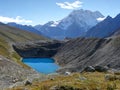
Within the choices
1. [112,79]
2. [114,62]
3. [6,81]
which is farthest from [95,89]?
[114,62]

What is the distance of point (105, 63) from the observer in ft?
631

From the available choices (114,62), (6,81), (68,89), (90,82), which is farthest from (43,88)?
(114,62)

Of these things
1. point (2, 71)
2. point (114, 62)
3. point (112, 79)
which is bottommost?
point (112, 79)

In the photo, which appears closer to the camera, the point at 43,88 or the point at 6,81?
the point at 43,88

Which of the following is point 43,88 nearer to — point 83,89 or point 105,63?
point 83,89

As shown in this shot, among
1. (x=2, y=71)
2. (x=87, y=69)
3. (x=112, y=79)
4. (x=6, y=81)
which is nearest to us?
(x=112, y=79)

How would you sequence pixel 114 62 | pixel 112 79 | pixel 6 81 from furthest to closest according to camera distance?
pixel 114 62, pixel 6 81, pixel 112 79

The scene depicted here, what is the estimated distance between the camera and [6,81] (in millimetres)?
54094

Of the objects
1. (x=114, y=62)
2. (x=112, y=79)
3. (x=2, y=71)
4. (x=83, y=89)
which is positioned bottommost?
(x=83, y=89)

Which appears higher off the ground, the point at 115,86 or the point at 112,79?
the point at 112,79

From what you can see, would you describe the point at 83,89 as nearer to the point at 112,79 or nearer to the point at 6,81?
the point at 112,79

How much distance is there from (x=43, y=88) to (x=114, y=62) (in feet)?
544

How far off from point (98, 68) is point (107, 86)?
2019 centimetres

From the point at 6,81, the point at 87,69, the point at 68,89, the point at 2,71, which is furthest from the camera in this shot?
the point at 2,71
